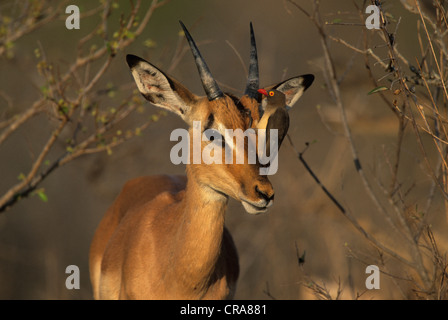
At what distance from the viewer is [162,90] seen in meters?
5.23

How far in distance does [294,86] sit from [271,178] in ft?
19.5

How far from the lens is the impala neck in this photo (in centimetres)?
494

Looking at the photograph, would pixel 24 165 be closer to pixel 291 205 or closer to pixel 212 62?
pixel 212 62

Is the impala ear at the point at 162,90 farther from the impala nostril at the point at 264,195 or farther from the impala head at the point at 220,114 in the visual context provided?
the impala nostril at the point at 264,195

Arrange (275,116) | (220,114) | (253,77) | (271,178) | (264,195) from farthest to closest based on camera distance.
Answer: (271,178)
(253,77)
(220,114)
(275,116)
(264,195)

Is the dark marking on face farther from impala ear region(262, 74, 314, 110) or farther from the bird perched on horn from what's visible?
impala ear region(262, 74, 314, 110)

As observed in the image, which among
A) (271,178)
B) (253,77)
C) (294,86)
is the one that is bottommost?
(253,77)

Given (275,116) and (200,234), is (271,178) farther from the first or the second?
(275,116)

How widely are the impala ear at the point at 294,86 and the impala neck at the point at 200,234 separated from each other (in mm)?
978

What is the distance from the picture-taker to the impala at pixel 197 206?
4.63 metres

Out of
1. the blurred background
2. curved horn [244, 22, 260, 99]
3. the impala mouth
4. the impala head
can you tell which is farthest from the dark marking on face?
the blurred background

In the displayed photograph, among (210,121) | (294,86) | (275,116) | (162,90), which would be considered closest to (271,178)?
(294,86)

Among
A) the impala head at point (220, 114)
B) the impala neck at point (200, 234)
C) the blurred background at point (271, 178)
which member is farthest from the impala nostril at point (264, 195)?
the blurred background at point (271, 178)
